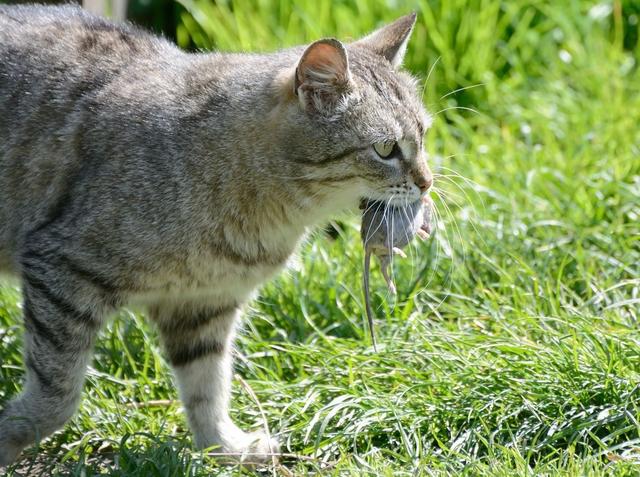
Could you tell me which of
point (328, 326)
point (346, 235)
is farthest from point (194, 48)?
point (328, 326)

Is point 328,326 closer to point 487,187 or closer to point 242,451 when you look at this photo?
point 242,451

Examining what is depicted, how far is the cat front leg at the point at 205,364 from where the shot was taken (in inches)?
158

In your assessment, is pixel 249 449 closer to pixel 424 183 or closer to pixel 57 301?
pixel 57 301

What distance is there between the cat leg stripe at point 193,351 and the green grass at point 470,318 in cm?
23

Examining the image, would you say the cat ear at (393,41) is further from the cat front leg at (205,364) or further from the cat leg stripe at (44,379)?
the cat leg stripe at (44,379)

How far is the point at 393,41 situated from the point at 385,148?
→ 21.1 inches

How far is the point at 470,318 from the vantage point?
4.40 meters

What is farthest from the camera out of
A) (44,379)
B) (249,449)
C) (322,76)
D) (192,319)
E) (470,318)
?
(470,318)

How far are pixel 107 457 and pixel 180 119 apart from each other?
1.18m

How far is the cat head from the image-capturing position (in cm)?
359

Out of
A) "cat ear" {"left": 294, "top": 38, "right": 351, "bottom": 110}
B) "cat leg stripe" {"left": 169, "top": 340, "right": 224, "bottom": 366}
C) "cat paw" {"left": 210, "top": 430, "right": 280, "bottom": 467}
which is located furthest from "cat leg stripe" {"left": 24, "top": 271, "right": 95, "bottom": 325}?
"cat ear" {"left": 294, "top": 38, "right": 351, "bottom": 110}

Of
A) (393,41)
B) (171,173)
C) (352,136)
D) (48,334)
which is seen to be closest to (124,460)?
(48,334)

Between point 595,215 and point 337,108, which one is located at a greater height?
point 337,108

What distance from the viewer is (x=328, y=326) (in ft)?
14.9
